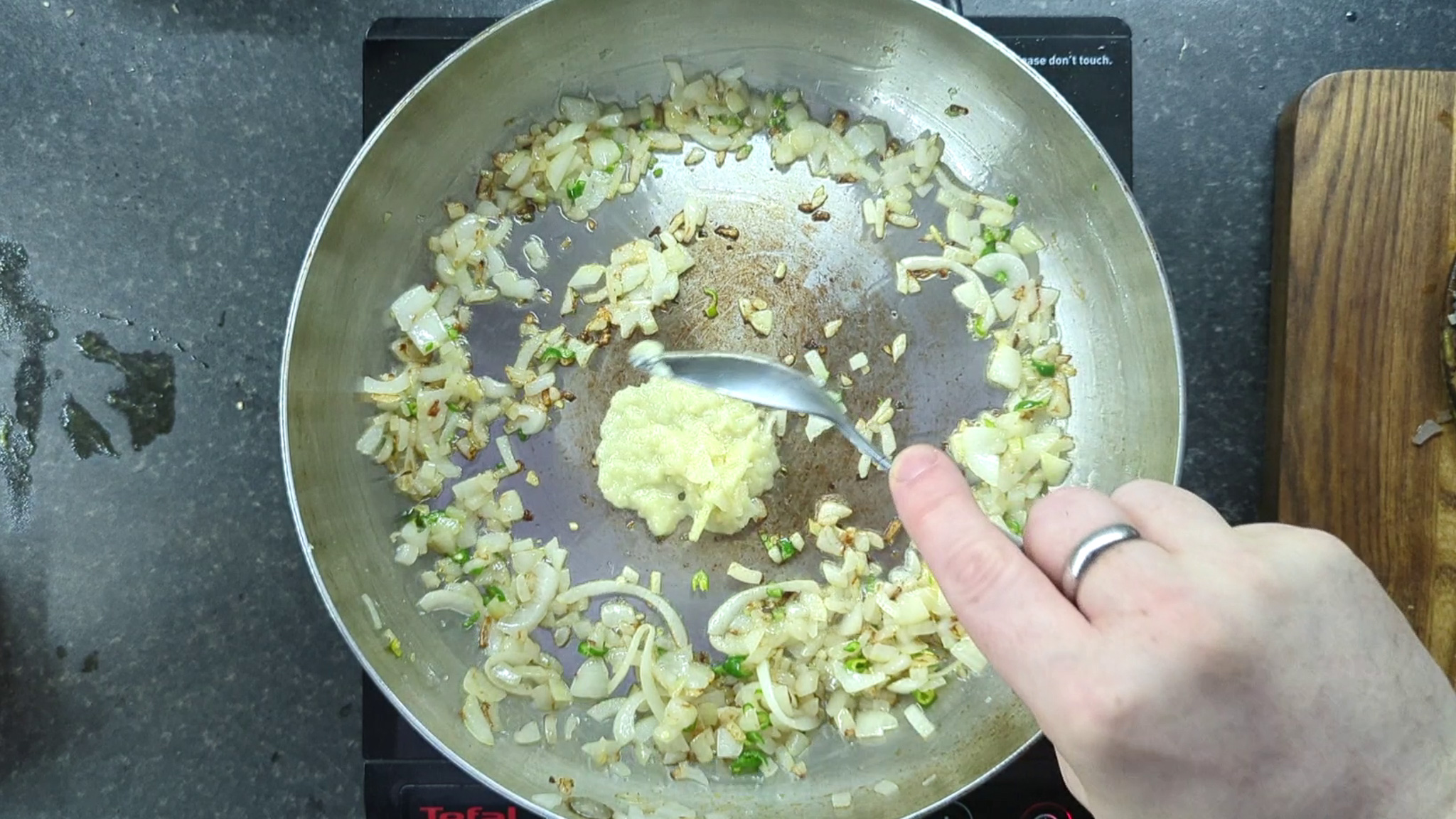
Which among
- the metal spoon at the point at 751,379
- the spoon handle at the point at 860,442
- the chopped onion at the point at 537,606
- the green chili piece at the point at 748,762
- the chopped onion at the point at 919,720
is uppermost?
the metal spoon at the point at 751,379

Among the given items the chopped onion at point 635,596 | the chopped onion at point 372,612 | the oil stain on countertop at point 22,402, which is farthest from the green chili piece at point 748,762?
the oil stain on countertop at point 22,402

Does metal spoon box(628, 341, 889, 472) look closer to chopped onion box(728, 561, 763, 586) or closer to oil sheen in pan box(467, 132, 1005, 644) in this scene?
oil sheen in pan box(467, 132, 1005, 644)

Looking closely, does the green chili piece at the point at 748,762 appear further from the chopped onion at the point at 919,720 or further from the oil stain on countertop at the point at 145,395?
the oil stain on countertop at the point at 145,395

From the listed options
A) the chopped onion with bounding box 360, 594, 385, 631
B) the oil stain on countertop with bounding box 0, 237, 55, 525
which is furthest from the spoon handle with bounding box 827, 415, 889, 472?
the oil stain on countertop with bounding box 0, 237, 55, 525

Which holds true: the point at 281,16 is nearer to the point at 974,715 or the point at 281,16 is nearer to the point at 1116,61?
the point at 1116,61

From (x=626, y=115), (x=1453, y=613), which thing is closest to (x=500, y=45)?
(x=626, y=115)

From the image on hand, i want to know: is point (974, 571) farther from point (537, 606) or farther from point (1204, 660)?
point (537, 606)
